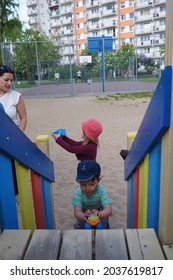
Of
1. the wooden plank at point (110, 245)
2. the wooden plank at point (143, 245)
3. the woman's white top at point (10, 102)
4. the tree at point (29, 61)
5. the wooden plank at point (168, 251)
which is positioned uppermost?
the tree at point (29, 61)

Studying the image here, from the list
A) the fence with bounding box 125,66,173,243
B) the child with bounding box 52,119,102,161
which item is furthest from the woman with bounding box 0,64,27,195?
the fence with bounding box 125,66,173,243

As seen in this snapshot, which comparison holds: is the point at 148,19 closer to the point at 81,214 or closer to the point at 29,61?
the point at 29,61

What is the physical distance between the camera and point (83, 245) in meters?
1.37

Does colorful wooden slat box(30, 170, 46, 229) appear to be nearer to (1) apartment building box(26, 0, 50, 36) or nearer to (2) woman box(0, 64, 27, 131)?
(2) woman box(0, 64, 27, 131)

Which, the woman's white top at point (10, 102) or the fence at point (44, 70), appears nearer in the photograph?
the woman's white top at point (10, 102)

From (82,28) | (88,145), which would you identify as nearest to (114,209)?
(88,145)

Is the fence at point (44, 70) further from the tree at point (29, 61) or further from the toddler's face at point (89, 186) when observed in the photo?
the toddler's face at point (89, 186)

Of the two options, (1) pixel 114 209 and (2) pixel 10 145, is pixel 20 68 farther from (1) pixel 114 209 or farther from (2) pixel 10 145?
(2) pixel 10 145

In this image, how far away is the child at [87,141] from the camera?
266 centimetres

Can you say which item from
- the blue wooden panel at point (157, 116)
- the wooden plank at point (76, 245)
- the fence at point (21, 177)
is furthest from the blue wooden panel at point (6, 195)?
the blue wooden panel at point (157, 116)

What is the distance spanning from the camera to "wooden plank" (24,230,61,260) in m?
1.31

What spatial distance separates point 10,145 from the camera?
152 centimetres

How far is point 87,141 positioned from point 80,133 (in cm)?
482

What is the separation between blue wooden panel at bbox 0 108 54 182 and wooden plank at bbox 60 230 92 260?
19.8 inches
